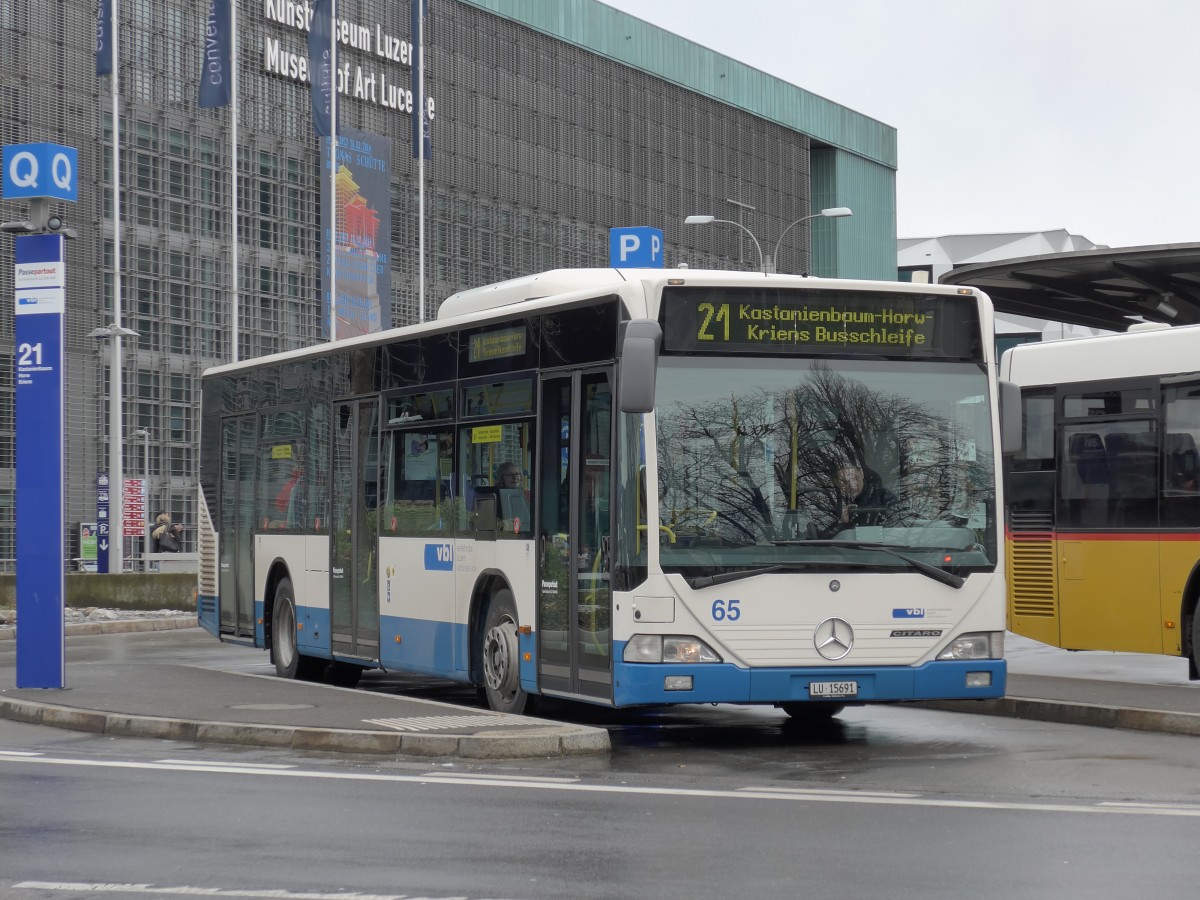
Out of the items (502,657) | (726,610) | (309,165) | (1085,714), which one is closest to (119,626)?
(502,657)

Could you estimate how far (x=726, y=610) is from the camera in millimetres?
11977

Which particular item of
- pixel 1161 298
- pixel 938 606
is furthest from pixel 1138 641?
pixel 1161 298

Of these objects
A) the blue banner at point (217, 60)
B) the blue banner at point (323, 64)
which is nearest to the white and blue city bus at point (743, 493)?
the blue banner at point (217, 60)

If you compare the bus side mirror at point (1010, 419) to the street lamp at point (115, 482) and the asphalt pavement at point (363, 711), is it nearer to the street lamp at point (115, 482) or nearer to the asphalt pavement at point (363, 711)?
the asphalt pavement at point (363, 711)

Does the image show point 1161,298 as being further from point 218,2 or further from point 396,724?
point 218,2

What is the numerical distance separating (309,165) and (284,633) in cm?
5168

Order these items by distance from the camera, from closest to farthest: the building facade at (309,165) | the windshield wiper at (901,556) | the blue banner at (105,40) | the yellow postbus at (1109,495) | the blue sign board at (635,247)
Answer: the windshield wiper at (901,556), the yellow postbus at (1109,495), the blue sign board at (635,247), the blue banner at (105,40), the building facade at (309,165)

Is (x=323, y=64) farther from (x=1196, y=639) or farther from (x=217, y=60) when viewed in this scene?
(x=1196, y=639)

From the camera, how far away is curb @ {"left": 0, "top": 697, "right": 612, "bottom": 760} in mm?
11742

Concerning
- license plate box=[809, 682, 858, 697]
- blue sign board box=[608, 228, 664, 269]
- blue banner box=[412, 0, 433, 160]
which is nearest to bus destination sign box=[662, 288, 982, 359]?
license plate box=[809, 682, 858, 697]

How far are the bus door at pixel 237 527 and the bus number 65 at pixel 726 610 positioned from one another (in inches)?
318

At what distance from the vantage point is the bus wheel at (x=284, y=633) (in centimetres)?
1797

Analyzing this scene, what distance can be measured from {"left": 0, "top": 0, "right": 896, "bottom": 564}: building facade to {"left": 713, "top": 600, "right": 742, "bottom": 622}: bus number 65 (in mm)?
41207

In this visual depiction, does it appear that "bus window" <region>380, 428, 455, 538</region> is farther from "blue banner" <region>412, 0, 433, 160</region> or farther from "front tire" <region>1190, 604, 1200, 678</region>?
"blue banner" <region>412, 0, 433, 160</region>
